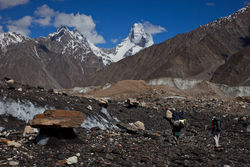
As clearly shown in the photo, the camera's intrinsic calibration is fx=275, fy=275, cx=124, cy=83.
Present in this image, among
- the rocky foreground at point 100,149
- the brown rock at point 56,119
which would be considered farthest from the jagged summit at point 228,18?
the brown rock at point 56,119

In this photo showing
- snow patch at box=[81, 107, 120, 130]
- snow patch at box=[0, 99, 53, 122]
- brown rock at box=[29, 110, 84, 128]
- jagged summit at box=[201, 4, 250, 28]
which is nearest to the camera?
brown rock at box=[29, 110, 84, 128]

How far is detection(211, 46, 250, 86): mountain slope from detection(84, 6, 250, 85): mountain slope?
408 inches

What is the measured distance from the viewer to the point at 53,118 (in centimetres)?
734

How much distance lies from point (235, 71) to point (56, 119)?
70.3 meters

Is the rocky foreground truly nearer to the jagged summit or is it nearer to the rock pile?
the rock pile

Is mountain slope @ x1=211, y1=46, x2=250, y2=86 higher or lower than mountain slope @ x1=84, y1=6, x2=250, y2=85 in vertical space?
lower

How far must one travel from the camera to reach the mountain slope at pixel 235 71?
68.6 m

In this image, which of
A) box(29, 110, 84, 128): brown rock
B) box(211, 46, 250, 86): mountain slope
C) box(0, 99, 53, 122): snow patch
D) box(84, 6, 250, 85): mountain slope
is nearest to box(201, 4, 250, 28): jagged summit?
Answer: box(84, 6, 250, 85): mountain slope

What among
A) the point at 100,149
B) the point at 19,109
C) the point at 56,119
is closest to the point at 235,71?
the point at 19,109

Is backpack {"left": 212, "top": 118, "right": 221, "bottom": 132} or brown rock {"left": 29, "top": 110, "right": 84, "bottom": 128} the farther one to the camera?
backpack {"left": 212, "top": 118, "right": 221, "bottom": 132}

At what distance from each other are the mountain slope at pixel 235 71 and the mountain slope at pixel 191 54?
34.0 feet

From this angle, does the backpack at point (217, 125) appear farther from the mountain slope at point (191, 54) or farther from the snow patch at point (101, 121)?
the mountain slope at point (191, 54)

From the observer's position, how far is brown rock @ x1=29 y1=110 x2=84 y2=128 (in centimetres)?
716

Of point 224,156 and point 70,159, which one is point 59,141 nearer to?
point 70,159
